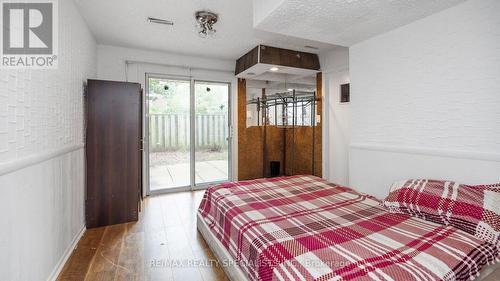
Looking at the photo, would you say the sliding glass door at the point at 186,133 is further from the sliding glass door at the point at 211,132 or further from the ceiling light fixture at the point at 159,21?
the ceiling light fixture at the point at 159,21

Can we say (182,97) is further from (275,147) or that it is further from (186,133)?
(275,147)

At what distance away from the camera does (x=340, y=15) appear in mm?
1918

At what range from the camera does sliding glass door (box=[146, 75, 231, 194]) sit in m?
4.19

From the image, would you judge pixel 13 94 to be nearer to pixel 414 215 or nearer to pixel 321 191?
pixel 321 191

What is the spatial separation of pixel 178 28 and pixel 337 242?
3.02m

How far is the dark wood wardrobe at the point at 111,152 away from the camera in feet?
9.04

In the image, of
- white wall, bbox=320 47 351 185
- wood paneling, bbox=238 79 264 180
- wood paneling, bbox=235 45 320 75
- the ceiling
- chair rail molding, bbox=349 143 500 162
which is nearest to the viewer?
chair rail molding, bbox=349 143 500 162

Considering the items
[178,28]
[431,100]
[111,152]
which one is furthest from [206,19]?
[431,100]

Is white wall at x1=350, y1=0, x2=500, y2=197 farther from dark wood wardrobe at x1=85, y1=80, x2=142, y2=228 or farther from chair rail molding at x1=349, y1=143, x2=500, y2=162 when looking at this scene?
dark wood wardrobe at x1=85, y1=80, x2=142, y2=228

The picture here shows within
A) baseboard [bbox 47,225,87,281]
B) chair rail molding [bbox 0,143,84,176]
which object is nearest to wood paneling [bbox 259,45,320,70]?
chair rail molding [bbox 0,143,84,176]

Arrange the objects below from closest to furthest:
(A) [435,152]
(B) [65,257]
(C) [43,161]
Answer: (C) [43,161], (A) [435,152], (B) [65,257]

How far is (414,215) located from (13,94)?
8.91 feet

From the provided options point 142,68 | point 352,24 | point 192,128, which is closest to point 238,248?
point 352,24

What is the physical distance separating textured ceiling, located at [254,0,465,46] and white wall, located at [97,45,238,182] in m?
2.38
